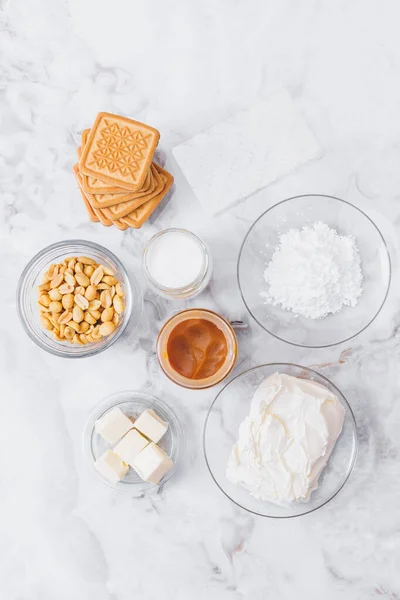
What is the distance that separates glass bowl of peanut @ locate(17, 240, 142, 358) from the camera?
1.40m

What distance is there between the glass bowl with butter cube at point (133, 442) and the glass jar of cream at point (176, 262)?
27 centimetres

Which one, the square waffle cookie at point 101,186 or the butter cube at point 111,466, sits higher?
the square waffle cookie at point 101,186

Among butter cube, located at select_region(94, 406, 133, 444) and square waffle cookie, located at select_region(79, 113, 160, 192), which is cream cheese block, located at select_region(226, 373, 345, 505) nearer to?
butter cube, located at select_region(94, 406, 133, 444)

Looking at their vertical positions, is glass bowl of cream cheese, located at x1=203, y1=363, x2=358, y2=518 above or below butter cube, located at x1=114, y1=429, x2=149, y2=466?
below

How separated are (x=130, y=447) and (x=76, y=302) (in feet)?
1.12

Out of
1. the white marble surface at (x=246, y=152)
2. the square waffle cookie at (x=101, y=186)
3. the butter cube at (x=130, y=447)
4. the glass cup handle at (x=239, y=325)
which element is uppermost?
the square waffle cookie at (x=101, y=186)

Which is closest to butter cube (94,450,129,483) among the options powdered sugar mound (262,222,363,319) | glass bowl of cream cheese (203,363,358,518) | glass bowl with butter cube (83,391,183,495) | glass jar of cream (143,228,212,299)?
glass bowl with butter cube (83,391,183,495)

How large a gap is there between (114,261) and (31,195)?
290 mm

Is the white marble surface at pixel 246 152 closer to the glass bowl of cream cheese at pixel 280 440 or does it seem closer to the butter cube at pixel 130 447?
the glass bowl of cream cheese at pixel 280 440

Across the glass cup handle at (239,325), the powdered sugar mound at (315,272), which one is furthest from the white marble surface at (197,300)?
the powdered sugar mound at (315,272)

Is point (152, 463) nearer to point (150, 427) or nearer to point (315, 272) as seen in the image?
point (150, 427)

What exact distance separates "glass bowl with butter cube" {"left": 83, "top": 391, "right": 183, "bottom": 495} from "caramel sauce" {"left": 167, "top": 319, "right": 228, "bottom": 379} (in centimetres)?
14

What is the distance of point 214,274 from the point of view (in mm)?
1512

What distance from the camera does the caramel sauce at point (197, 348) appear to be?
1.42 metres
